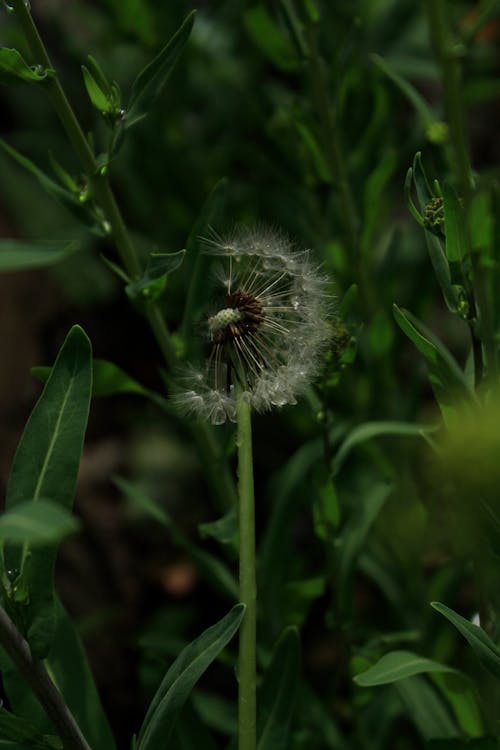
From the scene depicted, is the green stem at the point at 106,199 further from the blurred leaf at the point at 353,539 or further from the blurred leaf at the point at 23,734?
the blurred leaf at the point at 23,734

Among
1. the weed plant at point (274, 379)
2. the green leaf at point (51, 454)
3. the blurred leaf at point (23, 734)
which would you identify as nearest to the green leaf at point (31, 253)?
the weed plant at point (274, 379)

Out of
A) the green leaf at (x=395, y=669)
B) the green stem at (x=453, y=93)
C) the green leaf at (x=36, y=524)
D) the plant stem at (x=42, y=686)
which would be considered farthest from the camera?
the green leaf at (x=395, y=669)

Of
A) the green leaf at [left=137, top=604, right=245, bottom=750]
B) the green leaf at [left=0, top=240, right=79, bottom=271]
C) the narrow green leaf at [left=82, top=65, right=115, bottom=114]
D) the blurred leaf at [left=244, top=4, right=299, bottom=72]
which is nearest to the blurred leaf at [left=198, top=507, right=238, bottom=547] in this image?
the green leaf at [left=137, top=604, right=245, bottom=750]

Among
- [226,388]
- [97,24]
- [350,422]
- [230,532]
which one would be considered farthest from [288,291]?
[97,24]

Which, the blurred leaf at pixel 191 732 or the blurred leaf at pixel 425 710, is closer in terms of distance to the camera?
the blurred leaf at pixel 191 732

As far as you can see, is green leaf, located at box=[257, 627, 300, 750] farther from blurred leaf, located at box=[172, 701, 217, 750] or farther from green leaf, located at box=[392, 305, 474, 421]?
green leaf, located at box=[392, 305, 474, 421]

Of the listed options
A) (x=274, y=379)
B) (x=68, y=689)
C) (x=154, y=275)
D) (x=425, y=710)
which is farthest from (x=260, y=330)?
(x=425, y=710)
